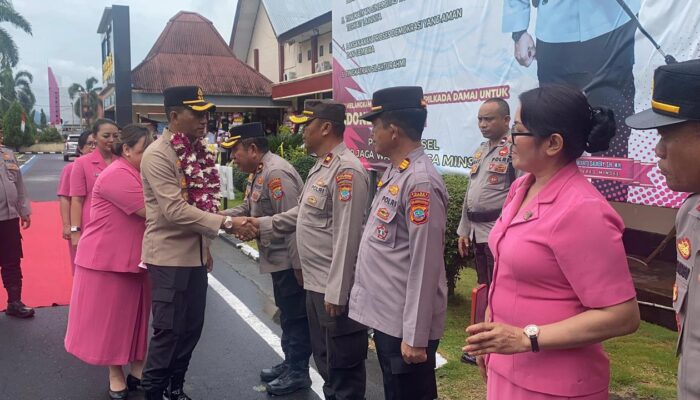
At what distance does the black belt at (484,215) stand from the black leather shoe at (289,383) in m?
1.70

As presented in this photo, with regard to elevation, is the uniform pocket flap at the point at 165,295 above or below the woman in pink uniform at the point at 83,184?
below

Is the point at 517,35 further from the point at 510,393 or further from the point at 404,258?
the point at 510,393

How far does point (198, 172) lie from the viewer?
3.64m

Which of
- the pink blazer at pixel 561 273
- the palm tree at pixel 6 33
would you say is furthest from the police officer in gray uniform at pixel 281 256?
the palm tree at pixel 6 33

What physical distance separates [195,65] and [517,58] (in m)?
23.9

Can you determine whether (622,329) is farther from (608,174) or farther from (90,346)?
(90,346)

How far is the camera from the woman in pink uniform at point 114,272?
150 inches

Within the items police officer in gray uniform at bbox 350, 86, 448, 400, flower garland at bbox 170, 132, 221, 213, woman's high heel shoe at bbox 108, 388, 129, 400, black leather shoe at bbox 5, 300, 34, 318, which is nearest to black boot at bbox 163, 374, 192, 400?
woman's high heel shoe at bbox 108, 388, 129, 400

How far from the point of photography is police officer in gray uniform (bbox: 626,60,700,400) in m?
1.54

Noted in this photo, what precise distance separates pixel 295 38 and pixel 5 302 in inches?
737

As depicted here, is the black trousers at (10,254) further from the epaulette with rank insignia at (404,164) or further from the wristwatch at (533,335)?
the wristwatch at (533,335)

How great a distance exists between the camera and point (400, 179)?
2.65 meters

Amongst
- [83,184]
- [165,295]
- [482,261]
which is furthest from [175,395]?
[482,261]

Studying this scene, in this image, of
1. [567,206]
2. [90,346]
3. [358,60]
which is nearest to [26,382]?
[90,346]
